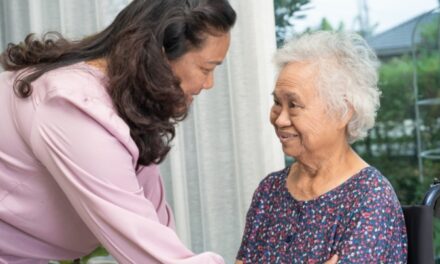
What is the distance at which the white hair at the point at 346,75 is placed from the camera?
1858 millimetres

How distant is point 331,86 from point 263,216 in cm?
41

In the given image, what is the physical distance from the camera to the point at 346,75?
6.12 feet

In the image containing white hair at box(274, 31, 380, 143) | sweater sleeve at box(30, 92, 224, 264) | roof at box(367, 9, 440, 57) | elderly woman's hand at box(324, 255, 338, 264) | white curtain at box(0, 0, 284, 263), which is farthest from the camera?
roof at box(367, 9, 440, 57)

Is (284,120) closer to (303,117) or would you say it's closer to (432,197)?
(303,117)

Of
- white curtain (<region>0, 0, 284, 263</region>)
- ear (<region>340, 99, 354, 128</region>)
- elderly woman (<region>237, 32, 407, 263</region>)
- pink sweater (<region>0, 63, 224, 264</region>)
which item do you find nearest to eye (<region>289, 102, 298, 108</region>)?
elderly woman (<region>237, 32, 407, 263</region>)

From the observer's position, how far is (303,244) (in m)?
1.84

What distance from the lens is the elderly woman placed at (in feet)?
5.86

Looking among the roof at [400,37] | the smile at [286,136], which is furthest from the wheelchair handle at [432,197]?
the roof at [400,37]

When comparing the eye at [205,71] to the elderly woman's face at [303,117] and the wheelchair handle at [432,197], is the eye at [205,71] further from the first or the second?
the wheelchair handle at [432,197]

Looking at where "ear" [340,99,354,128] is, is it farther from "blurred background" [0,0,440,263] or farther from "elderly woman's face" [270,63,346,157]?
"blurred background" [0,0,440,263]

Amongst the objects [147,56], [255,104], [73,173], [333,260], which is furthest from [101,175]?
[255,104]

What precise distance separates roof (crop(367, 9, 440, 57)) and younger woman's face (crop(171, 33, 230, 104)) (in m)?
1.57

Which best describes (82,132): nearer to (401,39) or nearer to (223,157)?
(223,157)

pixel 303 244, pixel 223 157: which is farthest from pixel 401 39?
pixel 303 244
